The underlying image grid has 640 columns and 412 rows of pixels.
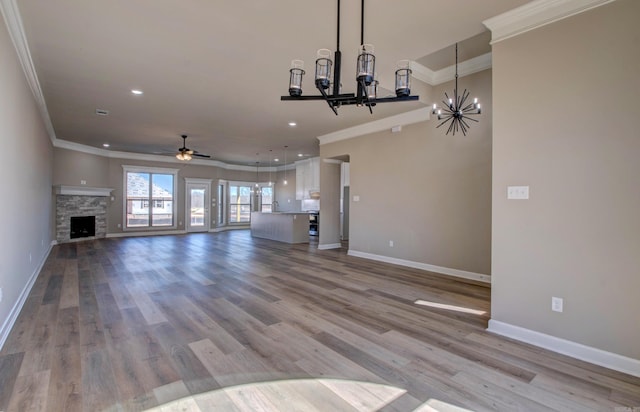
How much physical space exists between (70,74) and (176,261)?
143 inches

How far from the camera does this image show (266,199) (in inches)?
564

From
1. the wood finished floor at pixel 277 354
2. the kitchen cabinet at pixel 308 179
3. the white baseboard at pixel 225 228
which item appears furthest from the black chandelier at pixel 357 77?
the white baseboard at pixel 225 228

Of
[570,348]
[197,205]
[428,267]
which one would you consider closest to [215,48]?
[570,348]

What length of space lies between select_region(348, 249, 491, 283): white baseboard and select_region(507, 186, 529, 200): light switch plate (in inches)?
89.7

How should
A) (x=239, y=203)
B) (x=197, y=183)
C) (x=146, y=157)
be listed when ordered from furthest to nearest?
(x=239, y=203) → (x=197, y=183) → (x=146, y=157)

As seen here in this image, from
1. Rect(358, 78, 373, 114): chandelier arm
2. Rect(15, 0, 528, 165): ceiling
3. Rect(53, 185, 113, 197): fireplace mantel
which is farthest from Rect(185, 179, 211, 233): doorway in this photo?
Rect(358, 78, 373, 114): chandelier arm

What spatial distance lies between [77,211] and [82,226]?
0.55m

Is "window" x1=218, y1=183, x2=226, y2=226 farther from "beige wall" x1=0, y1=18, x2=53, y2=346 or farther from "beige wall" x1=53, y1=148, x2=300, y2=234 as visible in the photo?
"beige wall" x1=0, y1=18, x2=53, y2=346

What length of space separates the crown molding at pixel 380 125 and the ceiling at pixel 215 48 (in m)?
0.22

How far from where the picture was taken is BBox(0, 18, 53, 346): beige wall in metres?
2.70

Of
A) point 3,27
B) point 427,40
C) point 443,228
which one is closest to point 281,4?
point 427,40

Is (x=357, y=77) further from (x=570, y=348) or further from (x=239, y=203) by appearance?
(x=239, y=203)

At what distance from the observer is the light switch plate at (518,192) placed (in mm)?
2752

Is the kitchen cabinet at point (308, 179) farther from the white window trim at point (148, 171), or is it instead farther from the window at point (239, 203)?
the white window trim at point (148, 171)
